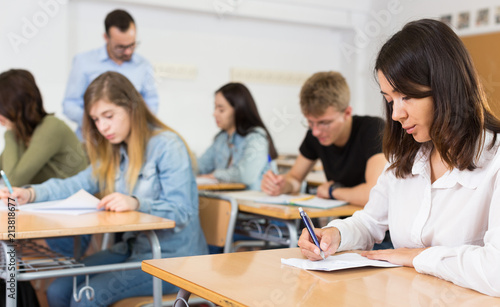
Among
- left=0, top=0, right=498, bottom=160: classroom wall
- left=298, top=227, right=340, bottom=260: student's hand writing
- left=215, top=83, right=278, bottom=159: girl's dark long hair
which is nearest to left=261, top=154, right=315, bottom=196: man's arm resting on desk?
left=215, top=83, right=278, bottom=159: girl's dark long hair

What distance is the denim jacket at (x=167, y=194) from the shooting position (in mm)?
2201

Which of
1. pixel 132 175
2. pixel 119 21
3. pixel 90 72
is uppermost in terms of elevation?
pixel 119 21

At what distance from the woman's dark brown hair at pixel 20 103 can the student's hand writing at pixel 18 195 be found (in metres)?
0.56

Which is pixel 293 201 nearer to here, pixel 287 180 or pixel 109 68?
pixel 287 180

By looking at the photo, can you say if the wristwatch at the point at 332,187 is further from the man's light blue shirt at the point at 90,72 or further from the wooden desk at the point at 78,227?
the man's light blue shirt at the point at 90,72

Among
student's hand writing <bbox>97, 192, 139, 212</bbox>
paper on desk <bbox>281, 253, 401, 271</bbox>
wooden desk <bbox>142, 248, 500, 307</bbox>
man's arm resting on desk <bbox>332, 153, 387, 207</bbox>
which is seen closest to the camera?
wooden desk <bbox>142, 248, 500, 307</bbox>

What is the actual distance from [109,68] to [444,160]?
3.71m

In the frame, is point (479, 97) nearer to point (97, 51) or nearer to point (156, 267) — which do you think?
point (156, 267)

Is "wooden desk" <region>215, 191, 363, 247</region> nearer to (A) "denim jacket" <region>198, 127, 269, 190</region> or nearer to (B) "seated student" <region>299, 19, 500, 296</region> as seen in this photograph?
(A) "denim jacket" <region>198, 127, 269, 190</region>

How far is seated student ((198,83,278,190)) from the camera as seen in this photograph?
352 cm

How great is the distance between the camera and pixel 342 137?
8.92 ft

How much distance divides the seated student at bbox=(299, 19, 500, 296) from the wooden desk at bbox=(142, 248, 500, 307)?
58mm

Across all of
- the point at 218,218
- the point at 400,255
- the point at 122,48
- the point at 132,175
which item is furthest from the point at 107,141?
the point at 122,48

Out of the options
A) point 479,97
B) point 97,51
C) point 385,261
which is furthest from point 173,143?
point 97,51
